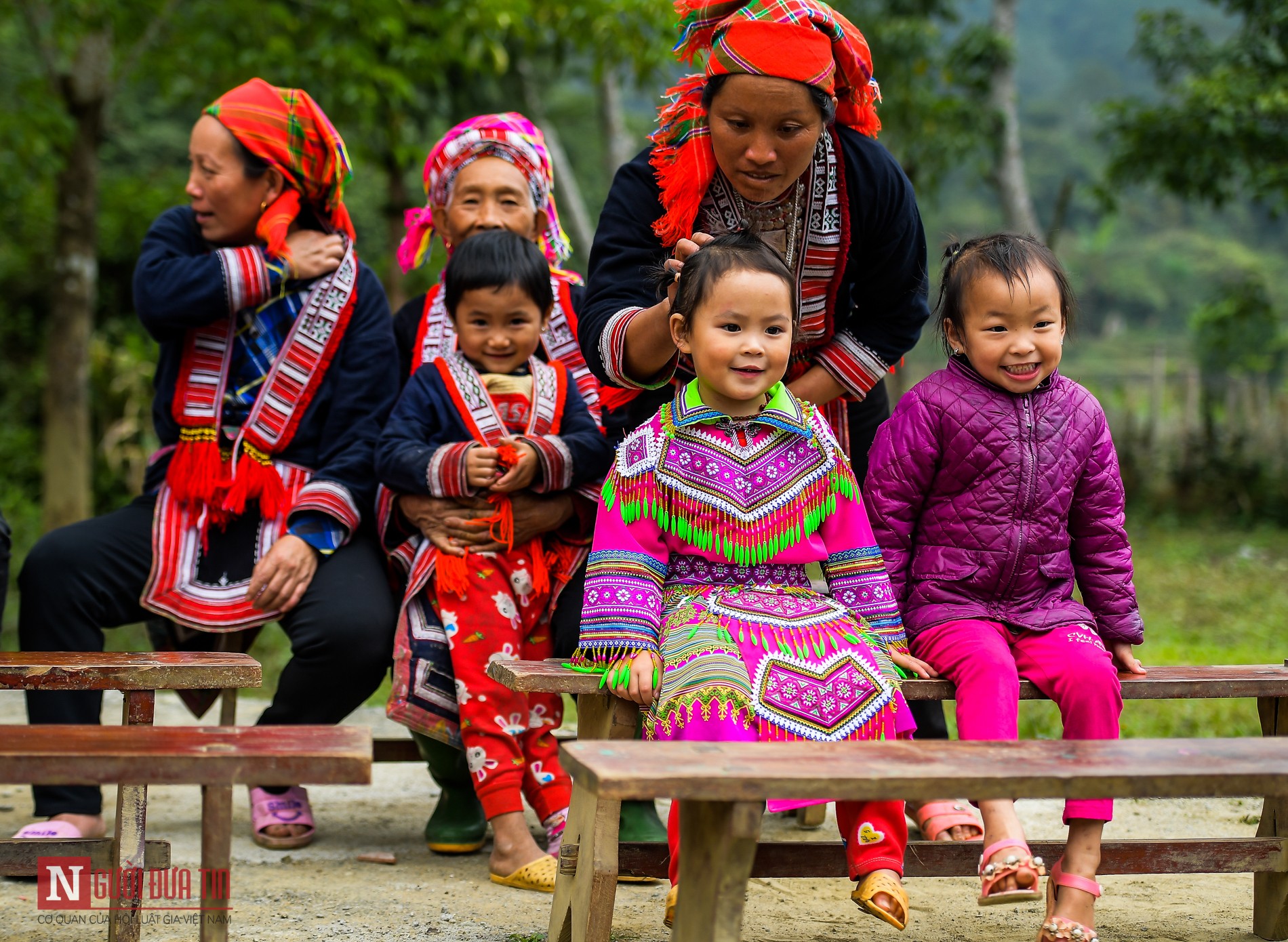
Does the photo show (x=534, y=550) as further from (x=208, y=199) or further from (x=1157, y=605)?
(x=1157, y=605)

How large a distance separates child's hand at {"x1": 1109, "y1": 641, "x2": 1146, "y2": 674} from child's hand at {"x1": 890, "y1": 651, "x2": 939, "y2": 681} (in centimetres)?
47

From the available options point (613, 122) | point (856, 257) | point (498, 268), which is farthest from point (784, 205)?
point (613, 122)

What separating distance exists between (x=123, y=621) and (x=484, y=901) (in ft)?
4.48

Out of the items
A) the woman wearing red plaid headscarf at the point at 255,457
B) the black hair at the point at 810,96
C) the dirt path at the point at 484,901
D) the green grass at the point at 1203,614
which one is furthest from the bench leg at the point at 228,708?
the green grass at the point at 1203,614

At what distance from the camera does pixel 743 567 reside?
117 inches

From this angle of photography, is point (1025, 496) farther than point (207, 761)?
Yes

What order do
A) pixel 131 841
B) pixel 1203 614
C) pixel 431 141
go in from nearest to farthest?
pixel 131 841, pixel 1203 614, pixel 431 141

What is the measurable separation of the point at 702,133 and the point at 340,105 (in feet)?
17.2

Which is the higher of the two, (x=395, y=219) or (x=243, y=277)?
(x=395, y=219)

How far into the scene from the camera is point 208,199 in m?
3.77

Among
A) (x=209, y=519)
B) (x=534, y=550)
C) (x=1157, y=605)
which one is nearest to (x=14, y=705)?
(x=209, y=519)

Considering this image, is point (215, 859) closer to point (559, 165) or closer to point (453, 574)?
point (453, 574)

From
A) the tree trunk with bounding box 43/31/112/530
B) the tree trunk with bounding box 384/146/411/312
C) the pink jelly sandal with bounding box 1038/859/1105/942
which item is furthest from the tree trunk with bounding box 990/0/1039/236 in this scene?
the pink jelly sandal with bounding box 1038/859/1105/942

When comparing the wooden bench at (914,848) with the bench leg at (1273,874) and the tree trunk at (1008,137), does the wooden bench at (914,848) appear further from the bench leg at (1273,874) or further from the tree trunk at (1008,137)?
the tree trunk at (1008,137)
